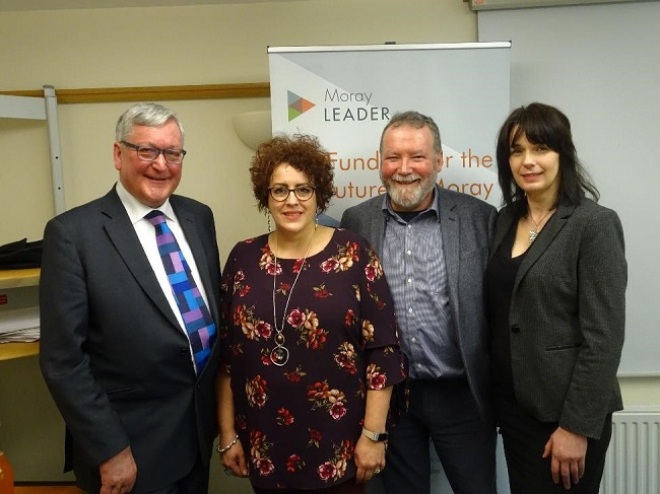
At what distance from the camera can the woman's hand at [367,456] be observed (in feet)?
4.57

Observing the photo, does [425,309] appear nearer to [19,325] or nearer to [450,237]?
[450,237]

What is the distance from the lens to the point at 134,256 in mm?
1363

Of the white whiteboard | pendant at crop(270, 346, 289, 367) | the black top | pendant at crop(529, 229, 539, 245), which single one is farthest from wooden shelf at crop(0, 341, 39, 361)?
the white whiteboard

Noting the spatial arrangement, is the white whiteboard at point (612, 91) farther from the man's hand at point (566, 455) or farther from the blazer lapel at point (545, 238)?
the man's hand at point (566, 455)

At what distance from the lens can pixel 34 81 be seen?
94.8 inches

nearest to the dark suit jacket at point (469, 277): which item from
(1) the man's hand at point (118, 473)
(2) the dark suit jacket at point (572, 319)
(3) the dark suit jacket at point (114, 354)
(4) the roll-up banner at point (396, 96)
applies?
(2) the dark suit jacket at point (572, 319)

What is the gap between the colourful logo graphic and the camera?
205 cm

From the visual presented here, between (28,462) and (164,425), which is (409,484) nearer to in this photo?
(164,425)

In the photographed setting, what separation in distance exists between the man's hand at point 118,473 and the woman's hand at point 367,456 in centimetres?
59

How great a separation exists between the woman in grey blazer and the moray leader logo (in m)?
0.67

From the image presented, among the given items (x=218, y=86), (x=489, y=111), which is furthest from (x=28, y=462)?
(x=489, y=111)

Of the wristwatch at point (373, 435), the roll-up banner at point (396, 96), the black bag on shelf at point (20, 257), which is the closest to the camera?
the wristwatch at point (373, 435)

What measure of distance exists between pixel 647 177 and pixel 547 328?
1.29m

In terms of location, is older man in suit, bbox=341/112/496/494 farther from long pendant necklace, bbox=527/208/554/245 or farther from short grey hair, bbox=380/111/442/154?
long pendant necklace, bbox=527/208/554/245
